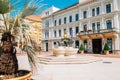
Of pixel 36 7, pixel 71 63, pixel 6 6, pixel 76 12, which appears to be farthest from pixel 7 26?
pixel 76 12

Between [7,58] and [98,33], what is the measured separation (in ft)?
76.0

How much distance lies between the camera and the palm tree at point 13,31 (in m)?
3.97

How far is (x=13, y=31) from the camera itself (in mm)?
4273

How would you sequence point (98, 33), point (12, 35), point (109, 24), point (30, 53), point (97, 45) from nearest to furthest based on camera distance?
point (30, 53) < point (12, 35) < point (109, 24) < point (98, 33) < point (97, 45)

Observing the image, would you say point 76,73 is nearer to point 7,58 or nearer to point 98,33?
point 7,58

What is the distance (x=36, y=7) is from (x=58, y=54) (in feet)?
32.5

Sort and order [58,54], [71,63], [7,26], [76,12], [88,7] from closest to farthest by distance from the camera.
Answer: [7,26] < [71,63] < [58,54] < [88,7] < [76,12]

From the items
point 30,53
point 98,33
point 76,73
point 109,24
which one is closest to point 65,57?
point 76,73

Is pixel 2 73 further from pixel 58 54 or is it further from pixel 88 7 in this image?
pixel 88 7

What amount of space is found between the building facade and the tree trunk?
71.3 ft

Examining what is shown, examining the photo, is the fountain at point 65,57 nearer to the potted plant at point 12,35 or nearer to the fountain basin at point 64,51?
the fountain basin at point 64,51

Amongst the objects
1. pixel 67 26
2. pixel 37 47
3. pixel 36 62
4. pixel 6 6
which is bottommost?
pixel 36 62

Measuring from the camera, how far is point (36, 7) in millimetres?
4336

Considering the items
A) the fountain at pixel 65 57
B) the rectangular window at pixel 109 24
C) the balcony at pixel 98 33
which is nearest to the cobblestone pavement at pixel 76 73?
the fountain at pixel 65 57
